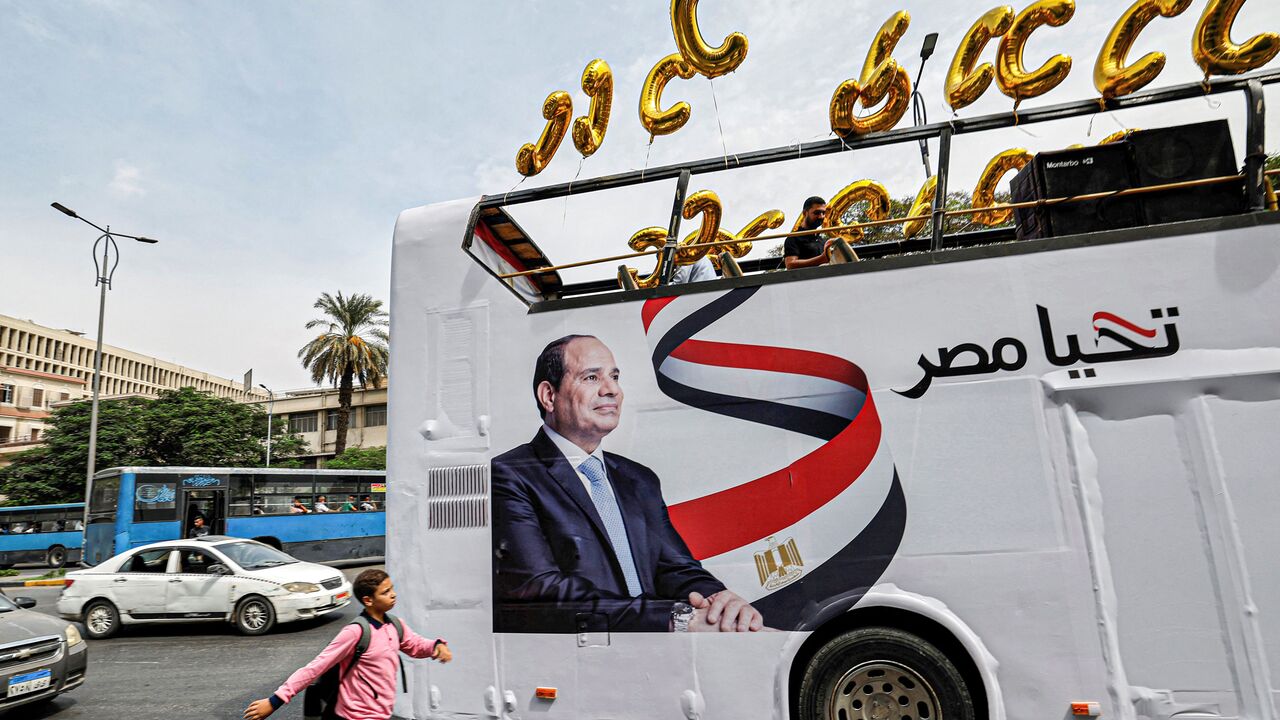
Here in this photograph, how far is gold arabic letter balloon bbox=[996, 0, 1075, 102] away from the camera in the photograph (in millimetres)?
5074

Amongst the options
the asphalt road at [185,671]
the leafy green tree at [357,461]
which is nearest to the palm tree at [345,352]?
the leafy green tree at [357,461]

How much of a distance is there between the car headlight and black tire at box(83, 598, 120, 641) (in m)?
3.16

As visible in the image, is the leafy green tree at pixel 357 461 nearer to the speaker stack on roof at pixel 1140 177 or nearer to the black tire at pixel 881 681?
the black tire at pixel 881 681

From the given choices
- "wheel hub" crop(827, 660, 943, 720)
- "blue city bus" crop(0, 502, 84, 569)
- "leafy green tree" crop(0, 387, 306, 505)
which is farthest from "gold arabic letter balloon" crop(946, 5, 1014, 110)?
"leafy green tree" crop(0, 387, 306, 505)

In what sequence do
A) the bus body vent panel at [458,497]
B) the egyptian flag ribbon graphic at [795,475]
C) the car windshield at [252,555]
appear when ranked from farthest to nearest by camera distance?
the car windshield at [252,555] < the bus body vent panel at [458,497] < the egyptian flag ribbon graphic at [795,475]

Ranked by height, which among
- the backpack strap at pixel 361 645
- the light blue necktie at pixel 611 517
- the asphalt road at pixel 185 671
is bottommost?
the asphalt road at pixel 185 671

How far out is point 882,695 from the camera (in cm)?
439

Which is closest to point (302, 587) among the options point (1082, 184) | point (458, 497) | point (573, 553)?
point (458, 497)

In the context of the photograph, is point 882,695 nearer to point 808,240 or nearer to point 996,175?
point 808,240

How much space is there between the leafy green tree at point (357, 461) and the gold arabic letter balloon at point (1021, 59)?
147 ft

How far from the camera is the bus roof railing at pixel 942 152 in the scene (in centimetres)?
470

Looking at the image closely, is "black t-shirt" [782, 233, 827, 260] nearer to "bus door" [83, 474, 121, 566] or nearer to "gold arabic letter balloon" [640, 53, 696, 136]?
"gold arabic letter balloon" [640, 53, 696, 136]

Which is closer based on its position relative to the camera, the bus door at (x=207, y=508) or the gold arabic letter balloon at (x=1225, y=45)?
the gold arabic letter balloon at (x=1225, y=45)

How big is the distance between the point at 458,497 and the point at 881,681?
10.7 ft
